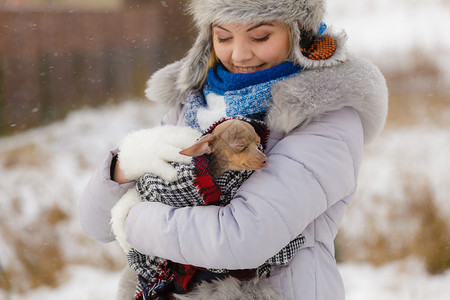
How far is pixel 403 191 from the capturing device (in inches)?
177

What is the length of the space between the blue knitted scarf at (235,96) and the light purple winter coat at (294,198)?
0.06m

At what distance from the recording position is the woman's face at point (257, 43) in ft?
4.55

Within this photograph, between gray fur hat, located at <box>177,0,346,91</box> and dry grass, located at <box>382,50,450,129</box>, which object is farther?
dry grass, located at <box>382,50,450,129</box>

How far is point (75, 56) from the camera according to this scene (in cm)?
591

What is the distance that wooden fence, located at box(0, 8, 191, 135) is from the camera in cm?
554

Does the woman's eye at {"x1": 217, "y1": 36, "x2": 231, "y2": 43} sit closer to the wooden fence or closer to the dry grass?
the wooden fence

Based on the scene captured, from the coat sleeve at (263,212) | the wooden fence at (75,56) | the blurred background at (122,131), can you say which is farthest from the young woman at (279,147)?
the wooden fence at (75,56)

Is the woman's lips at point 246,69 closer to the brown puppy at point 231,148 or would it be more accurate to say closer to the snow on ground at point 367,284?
the brown puppy at point 231,148

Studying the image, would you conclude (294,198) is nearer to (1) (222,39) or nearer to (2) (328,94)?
(2) (328,94)

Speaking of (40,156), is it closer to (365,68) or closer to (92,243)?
(92,243)

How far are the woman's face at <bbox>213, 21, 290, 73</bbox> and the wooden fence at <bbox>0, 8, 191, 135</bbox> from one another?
4.11 metres

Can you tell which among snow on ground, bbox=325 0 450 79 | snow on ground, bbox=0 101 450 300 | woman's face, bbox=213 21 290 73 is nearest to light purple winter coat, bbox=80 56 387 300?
woman's face, bbox=213 21 290 73

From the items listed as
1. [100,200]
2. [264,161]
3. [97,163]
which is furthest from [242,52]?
[97,163]

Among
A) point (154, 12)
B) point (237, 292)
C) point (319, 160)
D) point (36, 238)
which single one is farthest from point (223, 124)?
point (154, 12)
